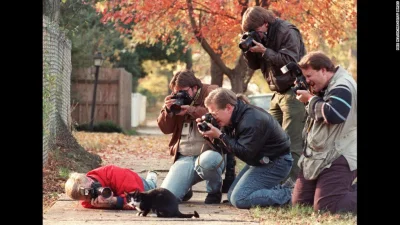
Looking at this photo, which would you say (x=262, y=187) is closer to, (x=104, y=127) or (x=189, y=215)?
(x=189, y=215)

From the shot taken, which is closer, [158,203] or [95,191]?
[158,203]

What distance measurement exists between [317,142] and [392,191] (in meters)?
1.59

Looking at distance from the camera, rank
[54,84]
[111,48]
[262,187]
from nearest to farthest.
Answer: [262,187], [54,84], [111,48]

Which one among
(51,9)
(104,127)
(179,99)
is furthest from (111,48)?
(179,99)

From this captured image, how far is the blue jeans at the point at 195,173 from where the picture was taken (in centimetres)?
750

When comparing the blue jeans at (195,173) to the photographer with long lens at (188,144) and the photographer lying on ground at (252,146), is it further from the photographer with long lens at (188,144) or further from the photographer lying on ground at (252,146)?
the photographer lying on ground at (252,146)

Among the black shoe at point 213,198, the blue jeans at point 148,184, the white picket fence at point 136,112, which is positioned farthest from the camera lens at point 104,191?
the white picket fence at point 136,112

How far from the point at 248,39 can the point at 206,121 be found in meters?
1.29

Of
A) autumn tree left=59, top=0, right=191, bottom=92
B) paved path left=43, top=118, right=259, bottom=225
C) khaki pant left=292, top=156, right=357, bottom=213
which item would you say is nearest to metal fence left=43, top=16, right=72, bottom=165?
paved path left=43, top=118, right=259, bottom=225

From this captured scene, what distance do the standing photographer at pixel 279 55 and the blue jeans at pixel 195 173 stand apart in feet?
3.64

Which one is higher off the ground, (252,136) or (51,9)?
(51,9)

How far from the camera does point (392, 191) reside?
5.29 metres

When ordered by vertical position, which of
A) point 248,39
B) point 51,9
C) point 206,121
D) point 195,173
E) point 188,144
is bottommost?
point 195,173

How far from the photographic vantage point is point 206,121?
23.8 ft
